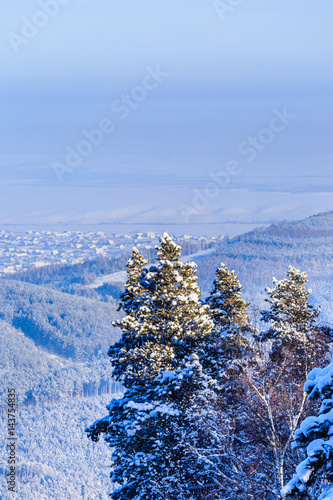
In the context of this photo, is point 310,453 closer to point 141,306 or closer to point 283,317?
point 141,306

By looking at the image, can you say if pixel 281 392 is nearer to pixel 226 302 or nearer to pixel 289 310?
pixel 226 302

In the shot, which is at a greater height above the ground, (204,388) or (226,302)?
(226,302)

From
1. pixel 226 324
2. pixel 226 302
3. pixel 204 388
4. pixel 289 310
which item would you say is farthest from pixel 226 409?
pixel 289 310

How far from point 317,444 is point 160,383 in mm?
16266

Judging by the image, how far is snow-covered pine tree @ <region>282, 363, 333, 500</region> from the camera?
8.77 metres

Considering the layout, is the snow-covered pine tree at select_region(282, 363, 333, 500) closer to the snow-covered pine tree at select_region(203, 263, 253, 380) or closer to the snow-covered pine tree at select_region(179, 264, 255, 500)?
the snow-covered pine tree at select_region(179, 264, 255, 500)

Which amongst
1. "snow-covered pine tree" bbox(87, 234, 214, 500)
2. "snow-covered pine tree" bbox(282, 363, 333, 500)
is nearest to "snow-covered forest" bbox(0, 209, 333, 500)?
"snow-covered pine tree" bbox(87, 234, 214, 500)

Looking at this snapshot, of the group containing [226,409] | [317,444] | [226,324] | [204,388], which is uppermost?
[226,324]

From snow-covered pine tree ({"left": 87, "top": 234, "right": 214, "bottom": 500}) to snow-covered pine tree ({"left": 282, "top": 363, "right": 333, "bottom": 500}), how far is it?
Answer: 43.3 ft

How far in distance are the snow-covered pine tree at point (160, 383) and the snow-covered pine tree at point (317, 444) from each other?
13195mm

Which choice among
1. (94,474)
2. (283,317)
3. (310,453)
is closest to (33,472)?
(94,474)

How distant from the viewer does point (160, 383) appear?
2472 centimetres

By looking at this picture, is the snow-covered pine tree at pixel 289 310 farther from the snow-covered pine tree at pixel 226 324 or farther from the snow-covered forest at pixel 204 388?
the snow-covered pine tree at pixel 226 324

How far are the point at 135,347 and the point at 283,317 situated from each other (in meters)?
9.78
